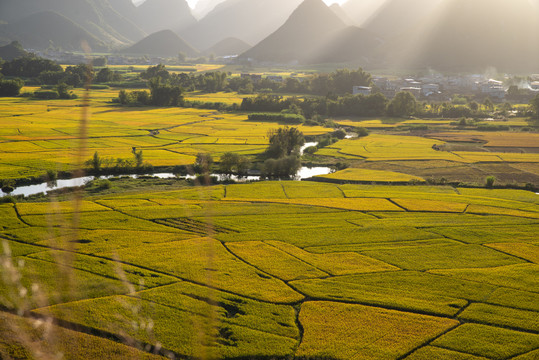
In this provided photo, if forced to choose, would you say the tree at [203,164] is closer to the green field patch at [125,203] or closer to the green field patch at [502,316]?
the green field patch at [125,203]

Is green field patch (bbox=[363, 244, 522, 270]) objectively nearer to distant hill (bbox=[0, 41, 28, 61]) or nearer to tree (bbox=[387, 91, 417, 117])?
tree (bbox=[387, 91, 417, 117])

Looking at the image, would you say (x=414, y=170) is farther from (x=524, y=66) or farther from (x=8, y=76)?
(x=524, y=66)

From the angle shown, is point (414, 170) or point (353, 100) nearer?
point (414, 170)

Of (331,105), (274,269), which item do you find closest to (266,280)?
(274,269)

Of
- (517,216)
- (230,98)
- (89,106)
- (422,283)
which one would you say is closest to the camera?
(422,283)

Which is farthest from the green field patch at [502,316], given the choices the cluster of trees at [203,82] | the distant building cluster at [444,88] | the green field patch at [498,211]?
the cluster of trees at [203,82]

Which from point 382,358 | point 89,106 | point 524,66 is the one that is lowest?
point 382,358

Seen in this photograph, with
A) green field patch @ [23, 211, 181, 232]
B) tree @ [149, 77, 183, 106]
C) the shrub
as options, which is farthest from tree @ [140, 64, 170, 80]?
green field patch @ [23, 211, 181, 232]

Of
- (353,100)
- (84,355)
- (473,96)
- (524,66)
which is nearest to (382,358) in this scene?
(84,355)
